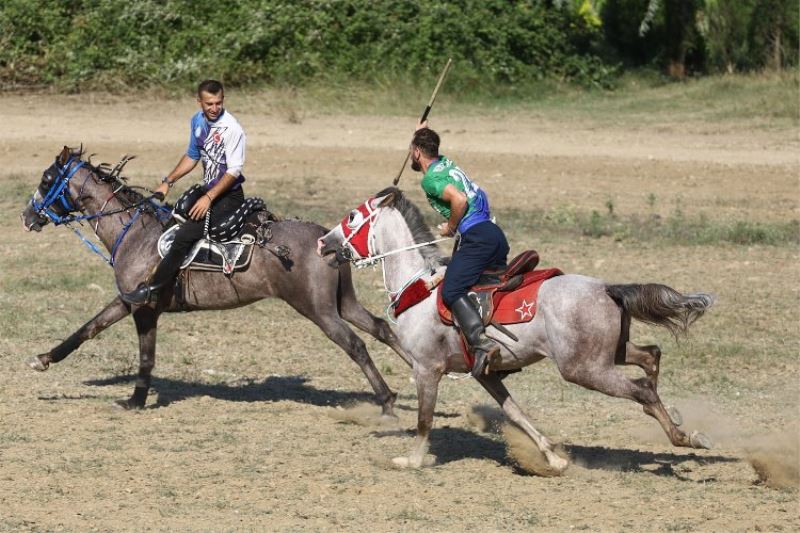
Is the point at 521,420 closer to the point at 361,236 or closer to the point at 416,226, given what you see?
the point at 416,226

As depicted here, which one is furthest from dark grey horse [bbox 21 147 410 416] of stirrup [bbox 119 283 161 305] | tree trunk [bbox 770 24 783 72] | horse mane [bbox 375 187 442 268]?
tree trunk [bbox 770 24 783 72]

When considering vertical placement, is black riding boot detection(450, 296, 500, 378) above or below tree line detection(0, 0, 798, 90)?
below

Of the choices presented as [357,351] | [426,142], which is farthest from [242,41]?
[426,142]

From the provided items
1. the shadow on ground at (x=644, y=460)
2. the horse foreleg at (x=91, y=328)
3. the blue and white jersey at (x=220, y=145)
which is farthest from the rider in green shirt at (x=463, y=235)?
the horse foreleg at (x=91, y=328)

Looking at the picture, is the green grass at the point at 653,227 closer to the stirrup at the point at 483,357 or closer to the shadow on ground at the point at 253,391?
the shadow on ground at the point at 253,391

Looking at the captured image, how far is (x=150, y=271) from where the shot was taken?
11.5 m

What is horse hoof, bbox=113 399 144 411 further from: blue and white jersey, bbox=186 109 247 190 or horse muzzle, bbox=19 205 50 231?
blue and white jersey, bbox=186 109 247 190

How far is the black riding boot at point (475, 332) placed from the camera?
948 centimetres

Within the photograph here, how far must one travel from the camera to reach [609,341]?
30.5ft

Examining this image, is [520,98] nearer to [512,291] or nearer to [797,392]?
[797,392]

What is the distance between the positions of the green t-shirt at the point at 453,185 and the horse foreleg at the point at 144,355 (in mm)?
3148

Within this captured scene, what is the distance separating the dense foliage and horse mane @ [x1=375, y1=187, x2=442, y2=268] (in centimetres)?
1745

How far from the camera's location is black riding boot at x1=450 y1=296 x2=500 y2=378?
948 cm

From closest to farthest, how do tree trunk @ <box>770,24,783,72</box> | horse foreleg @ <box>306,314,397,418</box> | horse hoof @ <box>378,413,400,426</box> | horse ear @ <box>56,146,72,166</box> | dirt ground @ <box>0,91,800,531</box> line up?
dirt ground @ <box>0,91,800,531</box>
horse hoof @ <box>378,413,400,426</box>
horse foreleg @ <box>306,314,397,418</box>
horse ear @ <box>56,146,72,166</box>
tree trunk @ <box>770,24,783,72</box>
